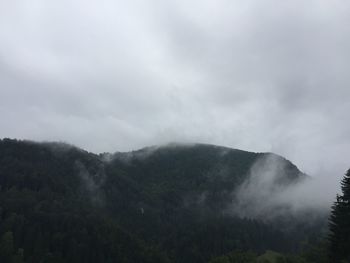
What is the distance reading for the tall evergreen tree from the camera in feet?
238

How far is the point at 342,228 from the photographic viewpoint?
73562mm

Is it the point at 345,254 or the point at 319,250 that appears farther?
the point at 319,250

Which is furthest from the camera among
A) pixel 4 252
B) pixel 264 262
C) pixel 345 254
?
pixel 4 252

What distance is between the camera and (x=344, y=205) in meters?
74.4

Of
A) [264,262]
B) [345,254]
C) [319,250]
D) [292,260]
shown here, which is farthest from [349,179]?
[264,262]

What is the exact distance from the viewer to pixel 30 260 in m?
197

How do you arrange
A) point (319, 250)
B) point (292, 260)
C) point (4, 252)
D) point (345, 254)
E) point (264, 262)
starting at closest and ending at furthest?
1. point (345, 254)
2. point (319, 250)
3. point (292, 260)
4. point (264, 262)
5. point (4, 252)

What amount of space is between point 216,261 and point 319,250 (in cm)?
4114

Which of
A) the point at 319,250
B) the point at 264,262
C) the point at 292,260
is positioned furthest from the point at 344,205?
the point at 264,262

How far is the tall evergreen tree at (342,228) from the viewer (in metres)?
72.5

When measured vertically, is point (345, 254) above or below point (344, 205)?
below

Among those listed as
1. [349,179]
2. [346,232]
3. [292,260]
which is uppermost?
[349,179]

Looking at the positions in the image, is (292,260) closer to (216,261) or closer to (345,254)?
(216,261)

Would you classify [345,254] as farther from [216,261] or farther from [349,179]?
[216,261]
